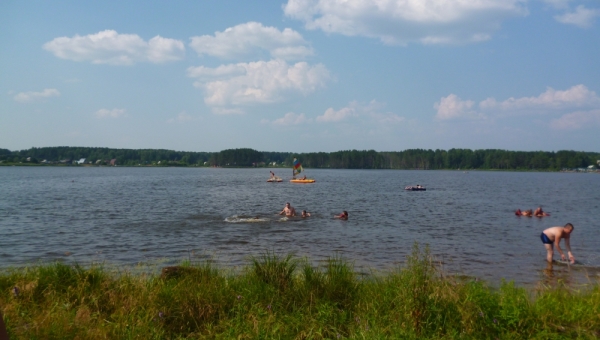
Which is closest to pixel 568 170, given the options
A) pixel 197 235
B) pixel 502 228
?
pixel 502 228

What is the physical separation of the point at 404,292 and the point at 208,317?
2.76m

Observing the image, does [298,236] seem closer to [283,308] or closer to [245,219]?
[245,219]

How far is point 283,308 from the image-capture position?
22.3ft

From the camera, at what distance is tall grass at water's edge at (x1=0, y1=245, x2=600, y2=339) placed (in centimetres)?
578

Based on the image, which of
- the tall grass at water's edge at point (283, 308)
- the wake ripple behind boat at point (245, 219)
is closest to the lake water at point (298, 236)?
the wake ripple behind boat at point (245, 219)

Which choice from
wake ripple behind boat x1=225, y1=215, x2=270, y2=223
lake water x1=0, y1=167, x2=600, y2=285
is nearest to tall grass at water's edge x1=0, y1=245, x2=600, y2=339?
lake water x1=0, y1=167, x2=600, y2=285

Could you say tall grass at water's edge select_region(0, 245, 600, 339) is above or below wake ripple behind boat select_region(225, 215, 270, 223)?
above

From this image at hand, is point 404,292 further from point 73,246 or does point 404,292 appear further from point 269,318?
point 73,246

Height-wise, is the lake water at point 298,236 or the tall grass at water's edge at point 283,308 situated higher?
the tall grass at water's edge at point 283,308

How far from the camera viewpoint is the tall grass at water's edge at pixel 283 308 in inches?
227

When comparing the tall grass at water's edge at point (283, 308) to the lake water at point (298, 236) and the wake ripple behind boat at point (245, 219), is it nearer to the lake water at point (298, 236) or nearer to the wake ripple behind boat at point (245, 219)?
the lake water at point (298, 236)

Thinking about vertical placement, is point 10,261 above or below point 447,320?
below

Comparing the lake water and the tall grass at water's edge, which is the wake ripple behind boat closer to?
the lake water

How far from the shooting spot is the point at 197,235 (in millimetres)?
21672
